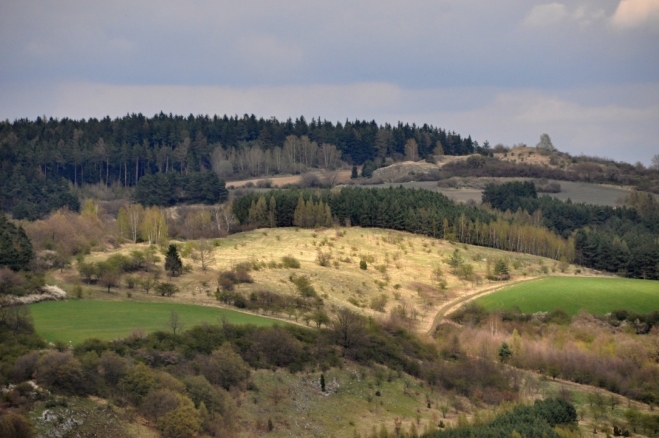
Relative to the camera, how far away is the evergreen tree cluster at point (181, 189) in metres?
168

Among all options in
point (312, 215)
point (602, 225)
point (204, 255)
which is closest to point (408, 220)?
point (312, 215)

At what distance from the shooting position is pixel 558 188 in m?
192

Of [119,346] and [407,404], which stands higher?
[119,346]

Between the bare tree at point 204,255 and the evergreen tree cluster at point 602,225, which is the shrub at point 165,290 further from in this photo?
the evergreen tree cluster at point 602,225

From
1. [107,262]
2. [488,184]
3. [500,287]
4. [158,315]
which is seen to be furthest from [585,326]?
[488,184]

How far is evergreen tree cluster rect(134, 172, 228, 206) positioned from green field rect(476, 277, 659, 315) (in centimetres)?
8386

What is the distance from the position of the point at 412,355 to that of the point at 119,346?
87.2 feet

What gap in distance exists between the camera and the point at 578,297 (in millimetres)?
91750

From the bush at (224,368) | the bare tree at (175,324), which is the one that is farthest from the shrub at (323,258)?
the bush at (224,368)

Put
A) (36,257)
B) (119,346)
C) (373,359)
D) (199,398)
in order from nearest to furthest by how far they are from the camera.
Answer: (199,398) < (119,346) < (373,359) < (36,257)

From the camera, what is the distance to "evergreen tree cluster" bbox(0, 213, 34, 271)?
7556 centimetres

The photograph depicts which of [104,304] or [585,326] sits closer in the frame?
[104,304]

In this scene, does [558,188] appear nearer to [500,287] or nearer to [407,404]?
[500,287]

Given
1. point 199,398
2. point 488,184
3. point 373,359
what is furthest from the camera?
point 488,184
